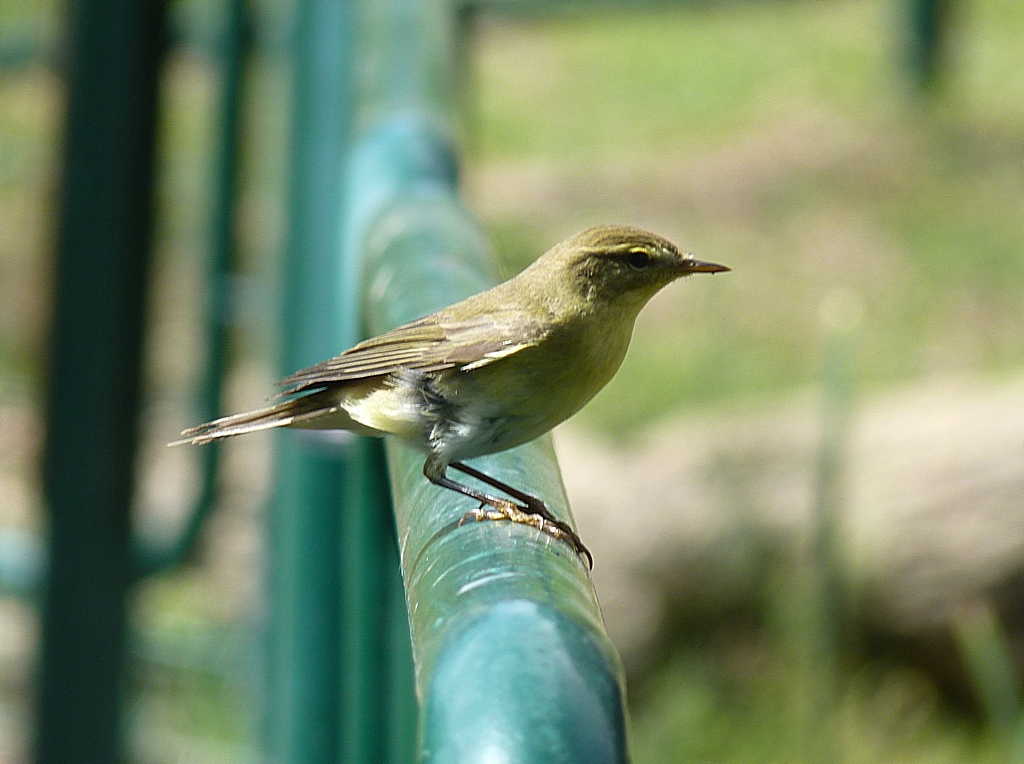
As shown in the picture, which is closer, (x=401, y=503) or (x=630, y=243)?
(x=401, y=503)

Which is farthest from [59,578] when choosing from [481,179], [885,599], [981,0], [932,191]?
[981,0]

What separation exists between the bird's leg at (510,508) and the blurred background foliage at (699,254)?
1.23 meters

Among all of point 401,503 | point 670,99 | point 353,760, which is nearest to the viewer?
point 401,503

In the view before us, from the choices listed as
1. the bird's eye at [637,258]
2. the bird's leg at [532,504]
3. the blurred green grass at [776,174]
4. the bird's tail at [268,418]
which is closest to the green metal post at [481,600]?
the bird's leg at [532,504]

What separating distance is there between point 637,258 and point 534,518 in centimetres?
94

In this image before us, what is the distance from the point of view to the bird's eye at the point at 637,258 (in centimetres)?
245

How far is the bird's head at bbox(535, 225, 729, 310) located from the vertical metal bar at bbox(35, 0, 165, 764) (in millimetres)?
1613

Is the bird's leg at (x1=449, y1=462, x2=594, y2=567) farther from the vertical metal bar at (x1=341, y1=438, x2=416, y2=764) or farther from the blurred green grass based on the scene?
the blurred green grass

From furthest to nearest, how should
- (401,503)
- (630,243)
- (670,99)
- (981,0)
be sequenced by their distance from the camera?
(981,0), (670,99), (630,243), (401,503)

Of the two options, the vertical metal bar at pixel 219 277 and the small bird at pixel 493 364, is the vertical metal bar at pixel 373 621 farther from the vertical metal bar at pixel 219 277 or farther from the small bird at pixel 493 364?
the vertical metal bar at pixel 219 277

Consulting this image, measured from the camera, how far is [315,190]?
10.6 ft

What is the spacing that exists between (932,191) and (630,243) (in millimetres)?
6886

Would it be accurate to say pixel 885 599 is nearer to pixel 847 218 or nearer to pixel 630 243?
pixel 630 243

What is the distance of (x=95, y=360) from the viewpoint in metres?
3.70
